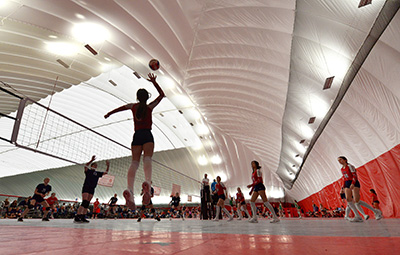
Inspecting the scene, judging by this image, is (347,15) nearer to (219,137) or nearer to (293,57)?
(293,57)

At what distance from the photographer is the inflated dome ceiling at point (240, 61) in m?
8.48

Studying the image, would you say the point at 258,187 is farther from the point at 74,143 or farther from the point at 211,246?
the point at 74,143

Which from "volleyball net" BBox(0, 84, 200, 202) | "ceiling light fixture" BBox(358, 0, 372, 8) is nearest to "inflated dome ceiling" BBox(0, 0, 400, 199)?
"ceiling light fixture" BBox(358, 0, 372, 8)

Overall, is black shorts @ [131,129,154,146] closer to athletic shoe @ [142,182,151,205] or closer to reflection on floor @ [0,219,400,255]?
athletic shoe @ [142,182,151,205]

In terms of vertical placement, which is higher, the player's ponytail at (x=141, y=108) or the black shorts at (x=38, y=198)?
the player's ponytail at (x=141, y=108)

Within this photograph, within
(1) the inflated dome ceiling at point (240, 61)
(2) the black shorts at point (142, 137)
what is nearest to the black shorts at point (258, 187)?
(2) the black shorts at point (142, 137)

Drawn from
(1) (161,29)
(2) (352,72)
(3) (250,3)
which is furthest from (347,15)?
(1) (161,29)

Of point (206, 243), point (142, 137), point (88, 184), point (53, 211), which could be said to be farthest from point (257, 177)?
point (53, 211)

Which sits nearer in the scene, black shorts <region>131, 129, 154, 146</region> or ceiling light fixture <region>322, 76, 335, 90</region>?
black shorts <region>131, 129, 154, 146</region>

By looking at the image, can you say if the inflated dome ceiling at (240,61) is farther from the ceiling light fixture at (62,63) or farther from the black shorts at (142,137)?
the black shorts at (142,137)

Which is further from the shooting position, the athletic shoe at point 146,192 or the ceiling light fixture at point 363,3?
the ceiling light fixture at point 363,3

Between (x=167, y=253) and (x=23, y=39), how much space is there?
63.9ft

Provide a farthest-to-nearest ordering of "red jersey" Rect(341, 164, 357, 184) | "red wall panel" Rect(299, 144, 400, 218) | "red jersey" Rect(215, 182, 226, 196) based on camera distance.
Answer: "red jersey" Rect(215, 182, 226, 196) → "red wall panel" Rect(299, 144, 400, 218) → "red jersey" Rect(341, 164, 357, 184)

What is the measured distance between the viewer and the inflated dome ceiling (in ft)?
27.8
